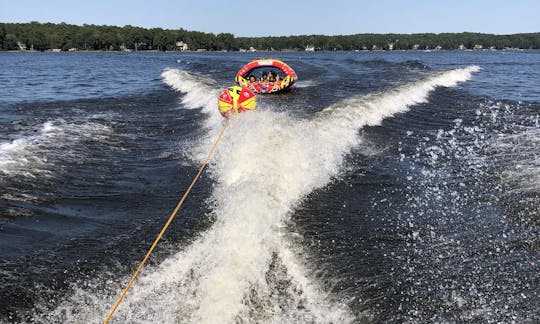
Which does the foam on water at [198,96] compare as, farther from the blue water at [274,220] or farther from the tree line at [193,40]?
the tree line at [193,40]

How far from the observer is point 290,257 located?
5750 mm

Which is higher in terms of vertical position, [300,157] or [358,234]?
[300,157]

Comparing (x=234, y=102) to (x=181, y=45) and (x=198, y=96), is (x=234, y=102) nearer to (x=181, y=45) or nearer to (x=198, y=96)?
(x=198, y=96)

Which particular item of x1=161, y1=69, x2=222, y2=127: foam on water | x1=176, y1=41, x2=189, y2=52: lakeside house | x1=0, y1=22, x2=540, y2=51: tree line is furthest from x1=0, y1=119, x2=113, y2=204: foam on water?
x1=176, y1=41, x2=189, y2=52: lakeside house

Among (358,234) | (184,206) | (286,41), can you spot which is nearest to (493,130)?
(358,234)

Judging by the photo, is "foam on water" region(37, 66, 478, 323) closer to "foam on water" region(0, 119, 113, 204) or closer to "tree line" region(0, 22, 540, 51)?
"foam on water" region(0, 119, 113, 204)

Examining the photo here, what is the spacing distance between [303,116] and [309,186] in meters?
6.28

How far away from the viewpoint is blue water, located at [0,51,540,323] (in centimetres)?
485

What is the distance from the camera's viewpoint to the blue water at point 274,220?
15.9 feet

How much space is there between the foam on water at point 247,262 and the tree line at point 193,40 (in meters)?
101

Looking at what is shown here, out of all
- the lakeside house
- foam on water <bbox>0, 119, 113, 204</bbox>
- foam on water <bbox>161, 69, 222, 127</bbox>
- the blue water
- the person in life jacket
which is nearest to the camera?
the blue water

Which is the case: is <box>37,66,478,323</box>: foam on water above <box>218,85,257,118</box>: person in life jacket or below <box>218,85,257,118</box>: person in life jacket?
below

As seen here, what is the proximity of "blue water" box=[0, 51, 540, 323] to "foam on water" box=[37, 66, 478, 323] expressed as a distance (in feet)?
0.07

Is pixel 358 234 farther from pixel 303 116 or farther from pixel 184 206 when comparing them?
pixel 303 116
